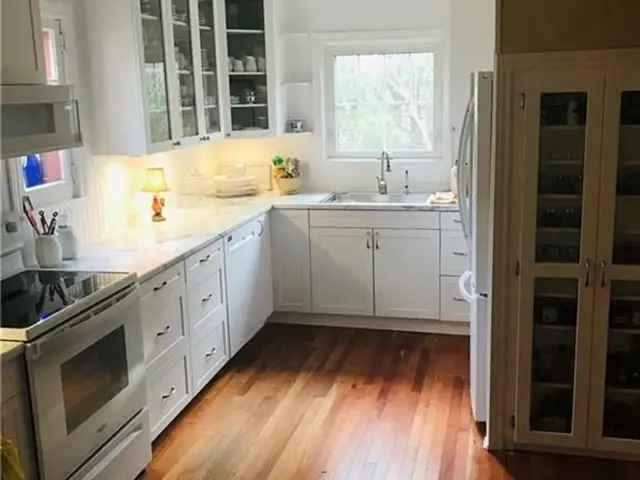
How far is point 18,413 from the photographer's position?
2.33 metres

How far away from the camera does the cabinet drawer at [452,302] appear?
4.70 meters

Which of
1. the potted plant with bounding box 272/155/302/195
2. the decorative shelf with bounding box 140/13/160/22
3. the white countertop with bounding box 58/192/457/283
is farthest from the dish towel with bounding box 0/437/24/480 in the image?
the potted plant with bounding box 272/155/302/195

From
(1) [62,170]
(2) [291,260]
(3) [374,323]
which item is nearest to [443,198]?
(3) [374,323]

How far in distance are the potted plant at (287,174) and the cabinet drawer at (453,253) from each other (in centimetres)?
125

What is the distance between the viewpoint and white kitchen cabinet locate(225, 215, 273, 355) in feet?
14.1

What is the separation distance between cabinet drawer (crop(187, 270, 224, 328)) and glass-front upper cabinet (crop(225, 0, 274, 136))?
1.45m

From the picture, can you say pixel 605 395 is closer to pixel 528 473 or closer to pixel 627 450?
pixel 627 450

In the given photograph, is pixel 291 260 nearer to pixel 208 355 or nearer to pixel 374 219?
pixel 374 219

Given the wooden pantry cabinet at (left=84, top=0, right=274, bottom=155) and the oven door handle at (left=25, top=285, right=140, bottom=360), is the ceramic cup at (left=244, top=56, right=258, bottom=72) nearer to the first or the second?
the wooden pantry cabinet at (left=84, top=0, right=274, bottom=155)

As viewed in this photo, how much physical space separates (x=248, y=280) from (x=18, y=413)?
2313 millimetres

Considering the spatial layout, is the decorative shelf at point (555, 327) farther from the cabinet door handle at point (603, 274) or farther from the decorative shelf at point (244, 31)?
the decorative shelf at point (244, 31)

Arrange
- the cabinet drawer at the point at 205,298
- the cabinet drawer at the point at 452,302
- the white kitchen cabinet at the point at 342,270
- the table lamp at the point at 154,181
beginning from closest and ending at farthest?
the cabinet drawer at the point at 205,298, the table lamp at the point at 154,181, the cabinet drawer at the point at 452,302, the white kitchen cabinet at the point at 342,270

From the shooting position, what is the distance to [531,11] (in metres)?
2.91

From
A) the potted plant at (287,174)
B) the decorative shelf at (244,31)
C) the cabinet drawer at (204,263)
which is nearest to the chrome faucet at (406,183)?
the potted plant at (287,174)
